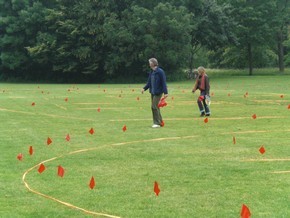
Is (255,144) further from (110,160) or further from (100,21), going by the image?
(100,21)

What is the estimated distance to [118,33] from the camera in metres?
50.2

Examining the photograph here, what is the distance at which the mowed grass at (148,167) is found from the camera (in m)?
6.63

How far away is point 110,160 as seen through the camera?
977 centimetres

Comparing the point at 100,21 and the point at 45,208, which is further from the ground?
the point at 100,21

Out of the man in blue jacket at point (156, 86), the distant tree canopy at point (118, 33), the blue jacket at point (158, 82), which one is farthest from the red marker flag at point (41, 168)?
the distant tree canopy at point (118, 33)

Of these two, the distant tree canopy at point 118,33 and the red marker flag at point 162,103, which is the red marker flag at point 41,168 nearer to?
the red marker flag at point 162,103

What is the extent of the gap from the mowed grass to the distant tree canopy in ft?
114

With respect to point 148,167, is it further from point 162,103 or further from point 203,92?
point 203,92

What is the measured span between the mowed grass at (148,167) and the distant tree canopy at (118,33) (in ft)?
114

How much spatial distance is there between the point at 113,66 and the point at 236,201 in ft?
152

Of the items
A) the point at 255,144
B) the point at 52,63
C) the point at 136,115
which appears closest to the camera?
the point at 255,144

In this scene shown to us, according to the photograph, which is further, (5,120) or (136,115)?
(136,115)

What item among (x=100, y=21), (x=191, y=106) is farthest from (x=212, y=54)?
(x=191, y=106)

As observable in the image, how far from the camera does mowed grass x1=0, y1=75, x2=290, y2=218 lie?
6.63m
